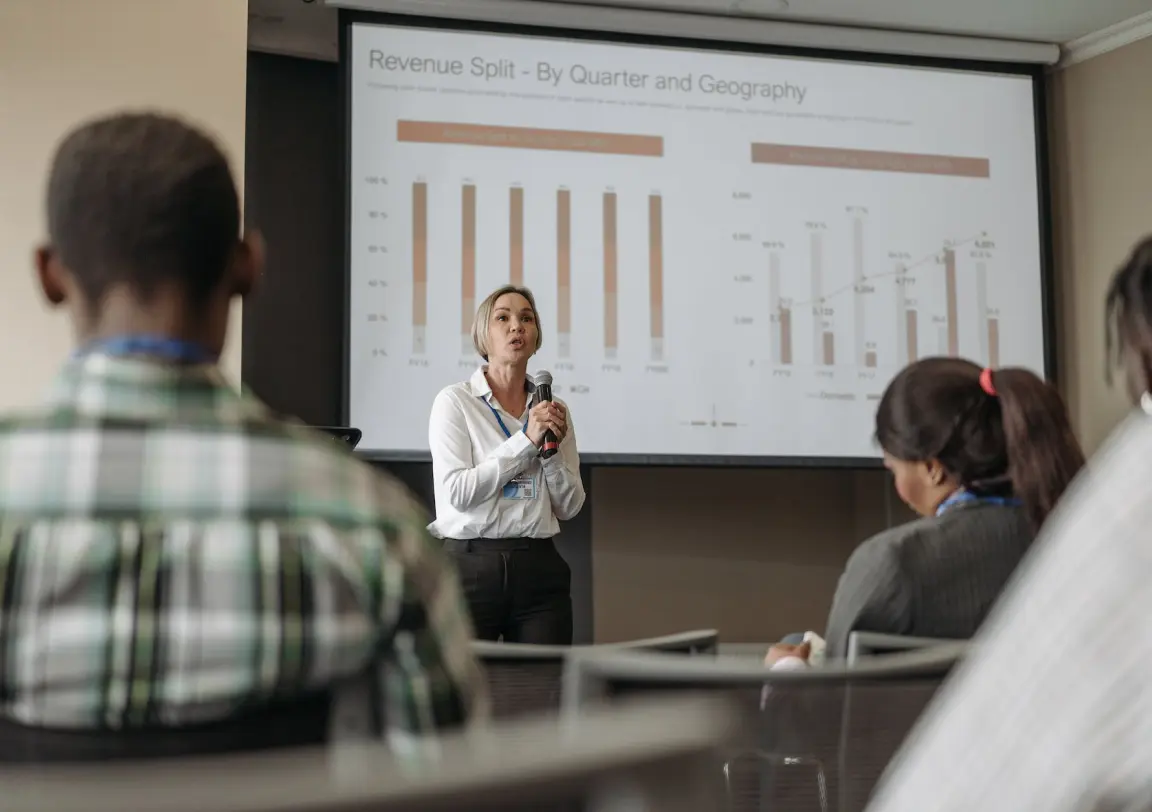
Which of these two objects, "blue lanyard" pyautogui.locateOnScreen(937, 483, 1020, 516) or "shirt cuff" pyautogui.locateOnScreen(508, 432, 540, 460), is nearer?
"blue lanyard" pyautogui.locateOnScreen(937, 483, 1020, 516)

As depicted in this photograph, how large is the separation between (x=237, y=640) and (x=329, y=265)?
4.14 m

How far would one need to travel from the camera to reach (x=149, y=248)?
3.16 feet

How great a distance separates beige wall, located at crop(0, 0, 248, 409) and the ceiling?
515 millimetres

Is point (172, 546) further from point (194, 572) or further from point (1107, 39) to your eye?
point (1107, 39)

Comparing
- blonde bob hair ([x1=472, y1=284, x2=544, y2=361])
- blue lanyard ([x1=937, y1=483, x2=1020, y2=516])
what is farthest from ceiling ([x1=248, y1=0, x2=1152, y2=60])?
blue lanyard ([x1=937, y1=483, x2=1020, y2=516])

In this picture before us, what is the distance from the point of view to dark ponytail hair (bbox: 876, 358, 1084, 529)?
185 centimetres

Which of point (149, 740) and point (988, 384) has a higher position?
point (988, 384)

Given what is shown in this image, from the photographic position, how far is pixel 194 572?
843 mm

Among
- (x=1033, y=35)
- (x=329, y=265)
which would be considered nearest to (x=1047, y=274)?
(x=1033, y=35)

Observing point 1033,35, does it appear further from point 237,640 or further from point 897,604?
point 237,640

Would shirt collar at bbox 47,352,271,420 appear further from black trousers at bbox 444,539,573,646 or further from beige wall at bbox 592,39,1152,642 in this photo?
beige wall at bbox 592,39,1152,642

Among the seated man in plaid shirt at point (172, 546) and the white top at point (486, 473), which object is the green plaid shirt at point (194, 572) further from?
the white top at point (486, 473)

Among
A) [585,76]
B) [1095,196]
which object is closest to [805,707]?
[585,76]

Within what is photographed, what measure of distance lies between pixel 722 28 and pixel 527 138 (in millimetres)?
913
